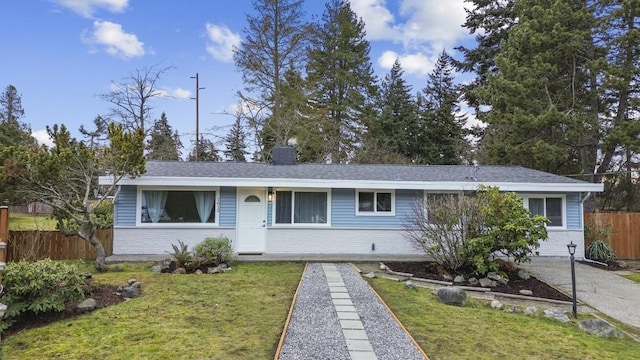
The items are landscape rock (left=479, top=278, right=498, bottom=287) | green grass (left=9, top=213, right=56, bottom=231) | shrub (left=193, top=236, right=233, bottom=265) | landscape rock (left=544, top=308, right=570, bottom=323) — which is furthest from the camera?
green grass (left=9, top=213, right=56, bottom=231)

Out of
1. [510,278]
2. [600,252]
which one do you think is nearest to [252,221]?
[510,278]

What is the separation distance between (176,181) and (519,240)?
8870 mm

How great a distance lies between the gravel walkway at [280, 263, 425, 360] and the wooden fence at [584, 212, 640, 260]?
10.3 meters

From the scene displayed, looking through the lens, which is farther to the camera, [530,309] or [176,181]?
[176,181]

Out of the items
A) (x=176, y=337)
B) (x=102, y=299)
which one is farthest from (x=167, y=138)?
(x=176, y=337)

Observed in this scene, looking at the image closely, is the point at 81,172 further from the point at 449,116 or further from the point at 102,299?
the point at 449,116

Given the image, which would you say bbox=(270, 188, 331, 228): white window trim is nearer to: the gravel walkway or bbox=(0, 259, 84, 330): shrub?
the gravel walkway

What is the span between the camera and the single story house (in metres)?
11.0

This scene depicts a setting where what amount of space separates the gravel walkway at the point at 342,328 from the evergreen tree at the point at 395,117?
56.2ft

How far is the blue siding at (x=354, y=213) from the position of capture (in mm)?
11578

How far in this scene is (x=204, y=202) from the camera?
11344mm

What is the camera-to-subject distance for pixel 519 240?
8.16 m

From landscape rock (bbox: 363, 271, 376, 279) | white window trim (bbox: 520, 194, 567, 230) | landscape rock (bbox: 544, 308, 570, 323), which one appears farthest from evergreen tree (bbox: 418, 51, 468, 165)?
landscape rock (bbox: 544, 308, 570, 323)

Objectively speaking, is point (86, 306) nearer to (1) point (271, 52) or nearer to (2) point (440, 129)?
(1) point (271, 52)
